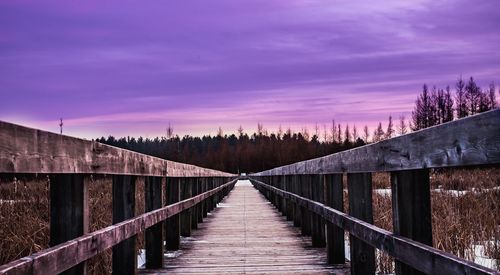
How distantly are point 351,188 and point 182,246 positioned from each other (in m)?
2.95

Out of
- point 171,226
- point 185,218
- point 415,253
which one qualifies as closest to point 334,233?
point 171,226

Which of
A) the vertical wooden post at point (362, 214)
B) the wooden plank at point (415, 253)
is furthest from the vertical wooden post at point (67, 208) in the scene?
the vertical wooden post at point (362, 214)

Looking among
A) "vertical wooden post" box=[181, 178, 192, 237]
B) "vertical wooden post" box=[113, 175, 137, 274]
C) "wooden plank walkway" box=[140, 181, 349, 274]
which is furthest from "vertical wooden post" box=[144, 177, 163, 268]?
"vertical wooden post" box=[181, 178, 192, 237]

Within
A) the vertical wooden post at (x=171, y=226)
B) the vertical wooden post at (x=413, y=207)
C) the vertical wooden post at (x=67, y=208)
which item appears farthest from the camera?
Result: the vertical wooden post at (x=171, y=226)

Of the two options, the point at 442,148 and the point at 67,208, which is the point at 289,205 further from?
the point at 442,148

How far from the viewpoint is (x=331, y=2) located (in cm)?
1456

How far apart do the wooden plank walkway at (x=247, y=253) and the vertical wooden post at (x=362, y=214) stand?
0.67 metres

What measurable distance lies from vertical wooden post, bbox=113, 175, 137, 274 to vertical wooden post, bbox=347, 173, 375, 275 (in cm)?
171

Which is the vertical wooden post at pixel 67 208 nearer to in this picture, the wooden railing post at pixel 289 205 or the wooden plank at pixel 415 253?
the wooden plank at pixel 415 253

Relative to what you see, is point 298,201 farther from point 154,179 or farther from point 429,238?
point 429,238

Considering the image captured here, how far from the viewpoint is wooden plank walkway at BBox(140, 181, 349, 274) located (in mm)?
4852

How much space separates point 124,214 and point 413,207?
207cm

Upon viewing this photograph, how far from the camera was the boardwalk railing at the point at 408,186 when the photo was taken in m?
1.86

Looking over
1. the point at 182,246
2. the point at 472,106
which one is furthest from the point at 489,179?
the point at 472,106
